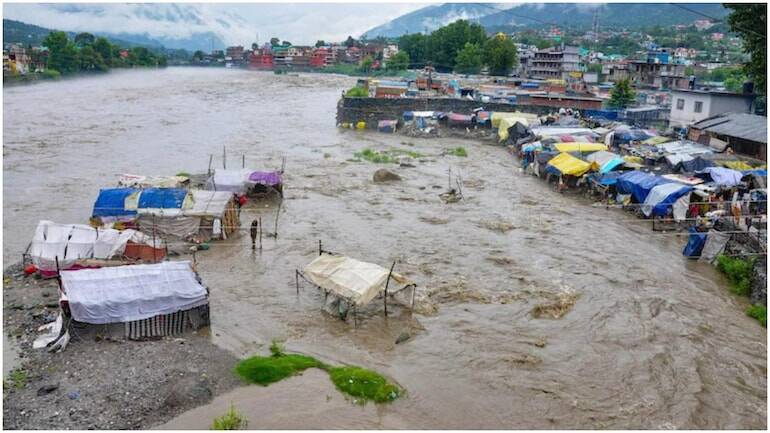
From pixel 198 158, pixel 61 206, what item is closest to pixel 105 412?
pixel 61 206

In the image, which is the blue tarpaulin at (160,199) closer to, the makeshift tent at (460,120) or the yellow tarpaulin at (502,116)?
the yellow tarpaulin at (502,116)

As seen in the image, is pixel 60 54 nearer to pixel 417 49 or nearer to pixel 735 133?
pixel 417 49

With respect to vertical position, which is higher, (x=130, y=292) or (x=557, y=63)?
(x=557, y=63)

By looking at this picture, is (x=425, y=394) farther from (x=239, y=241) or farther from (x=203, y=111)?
(x=203, y=111)

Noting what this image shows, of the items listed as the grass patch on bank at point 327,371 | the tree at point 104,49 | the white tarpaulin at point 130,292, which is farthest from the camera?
the tree at point 104,49

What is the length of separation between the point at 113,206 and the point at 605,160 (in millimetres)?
17754

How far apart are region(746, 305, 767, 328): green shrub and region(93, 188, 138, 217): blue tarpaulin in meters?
15.3

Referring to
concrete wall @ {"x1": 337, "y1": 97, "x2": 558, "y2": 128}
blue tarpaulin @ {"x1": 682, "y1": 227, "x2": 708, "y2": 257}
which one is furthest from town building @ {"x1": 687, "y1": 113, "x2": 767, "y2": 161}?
concrete wall @ {"x1": 337, "y1": 97, "x2": 558, "y2": 128}

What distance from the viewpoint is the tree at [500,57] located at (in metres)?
75.2

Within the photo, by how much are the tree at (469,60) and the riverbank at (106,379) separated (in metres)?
71.7

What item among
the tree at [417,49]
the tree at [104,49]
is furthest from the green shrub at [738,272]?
the tree at [104,49]

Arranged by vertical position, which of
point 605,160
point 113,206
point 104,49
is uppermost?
point 104,49

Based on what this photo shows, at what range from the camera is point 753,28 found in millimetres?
18703

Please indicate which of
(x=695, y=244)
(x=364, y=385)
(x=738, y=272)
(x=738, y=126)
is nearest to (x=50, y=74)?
(x=738, y=126)
